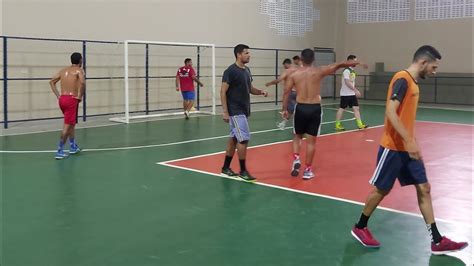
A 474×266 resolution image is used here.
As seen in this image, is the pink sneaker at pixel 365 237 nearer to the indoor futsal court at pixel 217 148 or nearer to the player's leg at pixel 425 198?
the indoor futsal court at pixel 217 148

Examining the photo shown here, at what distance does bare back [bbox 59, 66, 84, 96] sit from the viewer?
356 inches

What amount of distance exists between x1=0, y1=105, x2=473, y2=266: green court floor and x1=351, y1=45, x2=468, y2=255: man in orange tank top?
271 mm

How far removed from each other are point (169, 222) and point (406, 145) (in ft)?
8.31

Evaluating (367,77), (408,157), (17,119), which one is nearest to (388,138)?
(408,157)

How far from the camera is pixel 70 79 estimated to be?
9.03m

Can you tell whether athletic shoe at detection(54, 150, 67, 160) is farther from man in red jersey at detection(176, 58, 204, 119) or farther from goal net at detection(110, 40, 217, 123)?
man in red jersey at detection(176, 58, 204, 119)

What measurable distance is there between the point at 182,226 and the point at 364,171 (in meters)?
3.80

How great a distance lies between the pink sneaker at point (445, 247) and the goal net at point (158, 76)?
39.2ft

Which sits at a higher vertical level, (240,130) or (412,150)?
(412,150)

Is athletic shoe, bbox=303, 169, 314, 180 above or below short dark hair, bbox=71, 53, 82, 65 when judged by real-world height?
below

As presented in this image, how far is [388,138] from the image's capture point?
4.55m

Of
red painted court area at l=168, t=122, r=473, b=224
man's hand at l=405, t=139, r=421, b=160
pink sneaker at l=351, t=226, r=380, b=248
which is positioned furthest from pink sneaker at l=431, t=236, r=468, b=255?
red painted court area at l=168, t=122, r=473, b=224

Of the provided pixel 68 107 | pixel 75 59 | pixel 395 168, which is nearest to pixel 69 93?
pixel 68 107

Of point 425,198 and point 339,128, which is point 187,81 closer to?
point 339,128
